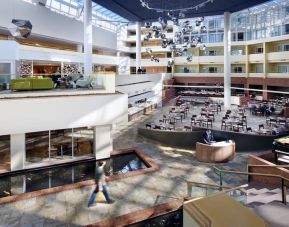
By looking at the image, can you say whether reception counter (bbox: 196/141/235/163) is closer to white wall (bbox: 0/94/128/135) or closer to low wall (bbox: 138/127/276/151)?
low wall (bbox: 138/127/276/151)

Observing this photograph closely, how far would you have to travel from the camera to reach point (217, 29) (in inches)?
1371

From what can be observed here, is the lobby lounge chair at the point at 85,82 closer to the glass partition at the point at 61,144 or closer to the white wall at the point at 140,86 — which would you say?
the glass partition at the point at 61,144

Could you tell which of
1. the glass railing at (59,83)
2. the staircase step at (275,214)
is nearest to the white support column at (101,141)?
the glass railing at (59,83)

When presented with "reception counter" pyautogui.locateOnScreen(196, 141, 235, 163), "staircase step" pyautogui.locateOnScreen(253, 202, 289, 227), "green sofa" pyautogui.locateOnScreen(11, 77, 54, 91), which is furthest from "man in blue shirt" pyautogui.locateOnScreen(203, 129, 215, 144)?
"staircase step" pyautogui.locateOnScreen(253, 202, 289, 227)

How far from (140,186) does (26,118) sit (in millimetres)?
5052

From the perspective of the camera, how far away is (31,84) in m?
12.4

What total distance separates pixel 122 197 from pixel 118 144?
22.2 feet

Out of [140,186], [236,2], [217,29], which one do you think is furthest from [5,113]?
[217,29]

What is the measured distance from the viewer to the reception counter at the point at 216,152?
12539 mm

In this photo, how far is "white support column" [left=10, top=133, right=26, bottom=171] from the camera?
38.1ft

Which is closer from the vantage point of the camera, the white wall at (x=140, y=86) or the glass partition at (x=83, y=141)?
the glass partition at (x=83, y=141)

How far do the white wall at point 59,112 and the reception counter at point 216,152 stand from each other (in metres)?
3.80

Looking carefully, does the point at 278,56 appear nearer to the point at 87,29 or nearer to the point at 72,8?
the point at 87,29

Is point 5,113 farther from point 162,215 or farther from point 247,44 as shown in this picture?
point 247,44
